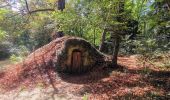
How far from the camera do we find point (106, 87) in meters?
8.82

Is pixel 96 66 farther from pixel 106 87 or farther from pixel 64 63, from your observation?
pixel 106 87

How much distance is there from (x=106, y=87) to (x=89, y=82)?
39.6 inches

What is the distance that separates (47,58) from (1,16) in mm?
4627

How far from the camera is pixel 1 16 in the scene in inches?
559

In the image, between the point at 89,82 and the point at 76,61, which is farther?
the point at 76,61

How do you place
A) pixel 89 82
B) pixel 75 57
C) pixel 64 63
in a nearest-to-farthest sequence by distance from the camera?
1. pixel 89 82
2. pixel 64 63
3. pixel 75 57

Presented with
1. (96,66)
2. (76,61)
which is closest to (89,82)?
(96,66)

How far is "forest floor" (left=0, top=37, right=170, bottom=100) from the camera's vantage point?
8125 millimetres

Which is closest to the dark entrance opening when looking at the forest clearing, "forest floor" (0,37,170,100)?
the forest clearing

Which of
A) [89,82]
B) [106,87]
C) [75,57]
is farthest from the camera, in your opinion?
[75,57]

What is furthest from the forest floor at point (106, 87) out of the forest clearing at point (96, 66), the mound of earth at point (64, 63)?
the mound of earth at point (64, 63)

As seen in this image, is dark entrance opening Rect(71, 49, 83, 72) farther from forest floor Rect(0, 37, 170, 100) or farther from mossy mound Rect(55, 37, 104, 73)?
forest floor Rect(0, 37, 170, 100)

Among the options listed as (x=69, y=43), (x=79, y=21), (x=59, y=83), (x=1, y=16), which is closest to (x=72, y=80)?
(x=59, y=83)

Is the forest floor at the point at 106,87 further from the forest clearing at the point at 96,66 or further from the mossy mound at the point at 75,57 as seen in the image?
the mossy mound at the point at 75,57
